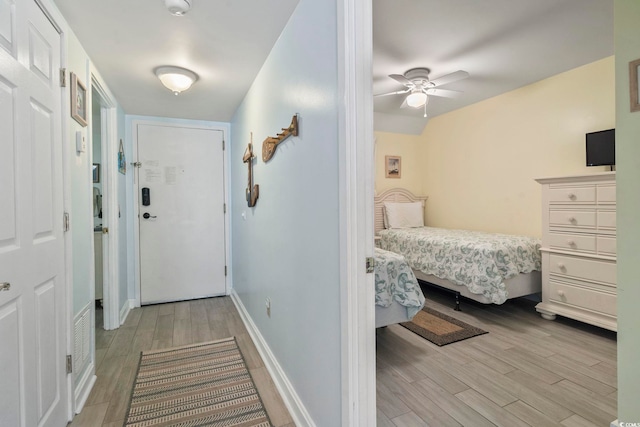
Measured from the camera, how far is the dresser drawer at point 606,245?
244 cm

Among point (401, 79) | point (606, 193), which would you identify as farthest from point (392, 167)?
point (606, 193)

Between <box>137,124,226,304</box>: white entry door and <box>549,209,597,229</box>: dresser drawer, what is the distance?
3509mm

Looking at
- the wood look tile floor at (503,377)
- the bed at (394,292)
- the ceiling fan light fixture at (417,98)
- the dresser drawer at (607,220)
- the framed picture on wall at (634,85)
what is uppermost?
the ceiling fan light fixture at (417,98)

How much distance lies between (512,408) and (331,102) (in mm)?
1855

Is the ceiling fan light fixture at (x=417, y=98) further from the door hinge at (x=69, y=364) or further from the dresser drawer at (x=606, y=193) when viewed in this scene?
the door hinge at (x=69, y=364)

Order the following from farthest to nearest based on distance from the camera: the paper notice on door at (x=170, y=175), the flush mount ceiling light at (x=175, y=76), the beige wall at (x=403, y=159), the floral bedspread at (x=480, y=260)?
the beige wall at (x=403, y=159)
the paper notice on door at (x=170, y=175)
the floral bedspread at (x=480, y=260)
the flush mount ceiling light at (x=175, y=76)

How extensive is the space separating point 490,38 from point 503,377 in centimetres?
254

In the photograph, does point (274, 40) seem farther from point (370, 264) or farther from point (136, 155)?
point (136, 155)

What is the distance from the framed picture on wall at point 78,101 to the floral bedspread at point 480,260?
3244 mm

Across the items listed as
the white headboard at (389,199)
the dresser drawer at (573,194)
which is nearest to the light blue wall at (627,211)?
the dresser drawer at (573,194)

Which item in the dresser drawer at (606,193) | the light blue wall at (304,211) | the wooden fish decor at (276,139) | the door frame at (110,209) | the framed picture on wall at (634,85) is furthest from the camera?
the door frame at (110,209)

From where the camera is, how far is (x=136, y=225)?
3469mm

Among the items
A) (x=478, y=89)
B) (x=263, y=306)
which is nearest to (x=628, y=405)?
(x=263, y=306)

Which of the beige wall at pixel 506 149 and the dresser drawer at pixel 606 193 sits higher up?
the beige wall at pixel 506 149
